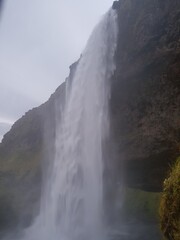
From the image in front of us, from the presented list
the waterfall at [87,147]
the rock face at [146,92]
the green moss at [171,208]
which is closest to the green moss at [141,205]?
the waterfall at [87,147]

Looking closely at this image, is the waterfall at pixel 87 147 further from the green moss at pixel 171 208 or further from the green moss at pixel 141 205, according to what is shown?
the green moss at pixel 171 208

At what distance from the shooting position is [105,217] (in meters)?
25.3

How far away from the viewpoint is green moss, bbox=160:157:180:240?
24.9 feet

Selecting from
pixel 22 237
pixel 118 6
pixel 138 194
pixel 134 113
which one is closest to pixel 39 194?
pixel 22 237

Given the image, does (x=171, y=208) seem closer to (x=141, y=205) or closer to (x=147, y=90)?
(x=147, y=90)

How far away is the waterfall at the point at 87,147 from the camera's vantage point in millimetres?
21281

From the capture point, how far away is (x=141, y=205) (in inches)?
1143

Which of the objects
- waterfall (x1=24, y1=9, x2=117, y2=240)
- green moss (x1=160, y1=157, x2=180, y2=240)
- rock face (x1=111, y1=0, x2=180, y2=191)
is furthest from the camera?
waterfall (x1=24, y1=9, x2=117, y2=240)

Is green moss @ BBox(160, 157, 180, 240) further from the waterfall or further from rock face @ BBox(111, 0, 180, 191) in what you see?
the waterfall

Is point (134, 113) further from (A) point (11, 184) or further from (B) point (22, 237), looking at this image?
(A) point (11, 184)

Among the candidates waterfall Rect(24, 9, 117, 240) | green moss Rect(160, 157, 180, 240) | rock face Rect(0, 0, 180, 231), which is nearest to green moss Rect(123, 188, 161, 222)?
waterfall Rect(24, 9, 117, 240)

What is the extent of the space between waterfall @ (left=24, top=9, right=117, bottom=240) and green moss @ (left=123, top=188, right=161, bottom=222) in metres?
5.22

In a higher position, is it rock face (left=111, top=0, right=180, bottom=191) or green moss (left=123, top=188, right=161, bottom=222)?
rock face (left=111, top=0, right=180, bottom=191)

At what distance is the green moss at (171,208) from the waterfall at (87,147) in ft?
41.4
